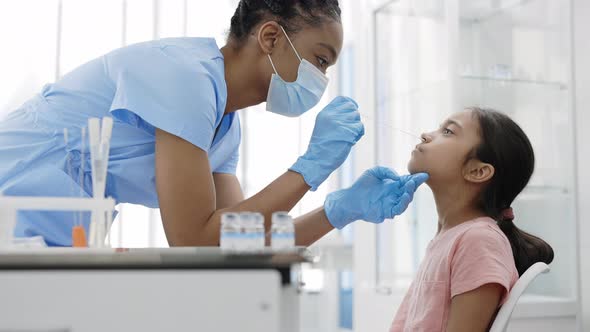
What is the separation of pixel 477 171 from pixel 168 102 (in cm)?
81

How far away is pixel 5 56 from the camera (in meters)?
3.84

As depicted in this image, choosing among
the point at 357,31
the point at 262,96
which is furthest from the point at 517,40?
the point at 262,96

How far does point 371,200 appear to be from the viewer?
5.34ft

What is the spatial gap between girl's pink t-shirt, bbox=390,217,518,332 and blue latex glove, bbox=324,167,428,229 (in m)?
0.16

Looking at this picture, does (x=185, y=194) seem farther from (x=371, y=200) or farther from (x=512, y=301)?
(x=512, y=301)

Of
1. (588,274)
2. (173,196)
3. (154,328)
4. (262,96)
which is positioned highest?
(262,96)

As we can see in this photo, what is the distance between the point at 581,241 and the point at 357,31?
5.93 feet

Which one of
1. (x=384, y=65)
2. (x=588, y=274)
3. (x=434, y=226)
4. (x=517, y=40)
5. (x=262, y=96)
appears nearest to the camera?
(x=262, y=96)

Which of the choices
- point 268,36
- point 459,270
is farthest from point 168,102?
point 459,270

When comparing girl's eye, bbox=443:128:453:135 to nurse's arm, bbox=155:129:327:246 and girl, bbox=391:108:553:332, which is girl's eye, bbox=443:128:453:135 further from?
nurse's arm, bbox=155:129:327:246

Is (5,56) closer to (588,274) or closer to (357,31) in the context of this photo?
(357,31)

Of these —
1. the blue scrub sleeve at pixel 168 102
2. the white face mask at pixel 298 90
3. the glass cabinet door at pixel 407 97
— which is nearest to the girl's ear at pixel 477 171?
the white face mask at pixel 298 90

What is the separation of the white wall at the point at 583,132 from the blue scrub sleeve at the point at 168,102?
160 cm

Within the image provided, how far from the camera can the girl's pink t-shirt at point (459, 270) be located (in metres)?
1.50
